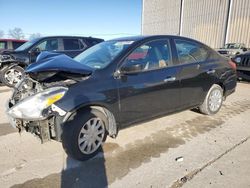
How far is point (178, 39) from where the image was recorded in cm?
420

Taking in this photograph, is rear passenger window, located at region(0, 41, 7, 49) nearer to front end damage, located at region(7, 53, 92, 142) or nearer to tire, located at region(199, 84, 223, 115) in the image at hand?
front end damage, located at region(7, 53, 92, 142)

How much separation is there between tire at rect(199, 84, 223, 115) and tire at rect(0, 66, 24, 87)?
19.5ft

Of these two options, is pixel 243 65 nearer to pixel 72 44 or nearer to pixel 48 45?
pixel 72 44

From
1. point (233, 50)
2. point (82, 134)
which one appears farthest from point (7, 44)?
point (233, 50)

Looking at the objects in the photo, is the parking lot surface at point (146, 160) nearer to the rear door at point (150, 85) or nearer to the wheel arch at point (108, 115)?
the wheel arch at point (108, 115)

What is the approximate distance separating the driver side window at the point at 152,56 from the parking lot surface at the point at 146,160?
3.86 ft

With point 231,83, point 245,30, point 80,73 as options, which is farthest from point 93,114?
point 245,30

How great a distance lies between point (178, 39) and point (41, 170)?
3.03 metres

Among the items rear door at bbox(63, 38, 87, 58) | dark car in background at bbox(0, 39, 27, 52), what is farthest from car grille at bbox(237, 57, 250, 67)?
dark car in background at bbox(0, 39, 27, 52)

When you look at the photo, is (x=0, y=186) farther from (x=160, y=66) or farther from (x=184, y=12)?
(x=184, y=12)

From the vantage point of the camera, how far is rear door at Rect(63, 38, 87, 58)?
8.24m

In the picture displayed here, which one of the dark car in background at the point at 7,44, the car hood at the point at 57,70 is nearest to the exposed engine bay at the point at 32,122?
the car hood at the point at 57,70

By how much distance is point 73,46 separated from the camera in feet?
27.9

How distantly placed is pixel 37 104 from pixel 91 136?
823mm
